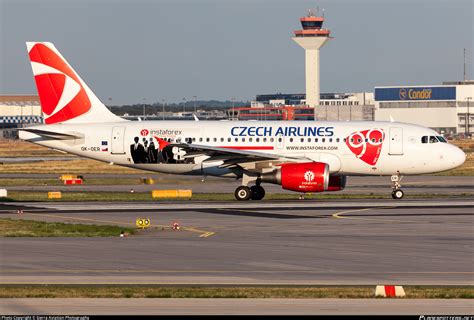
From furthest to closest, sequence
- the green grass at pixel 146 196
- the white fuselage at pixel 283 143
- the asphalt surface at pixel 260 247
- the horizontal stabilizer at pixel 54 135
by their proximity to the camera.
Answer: the horizontal stabilizer at pixel 54 135, the green grass at pixel 146 196, the white fuselage at pixel 283 143, the asphalt surface at pixel 260 247

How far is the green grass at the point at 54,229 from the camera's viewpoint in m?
35.4

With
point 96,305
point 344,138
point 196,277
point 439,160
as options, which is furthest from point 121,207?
point 96,305

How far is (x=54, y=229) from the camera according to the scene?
36469 millimetres

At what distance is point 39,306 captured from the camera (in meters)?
20.3

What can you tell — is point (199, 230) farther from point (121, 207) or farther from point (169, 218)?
point (121, 207)

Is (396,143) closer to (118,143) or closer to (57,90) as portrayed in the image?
(118,143)

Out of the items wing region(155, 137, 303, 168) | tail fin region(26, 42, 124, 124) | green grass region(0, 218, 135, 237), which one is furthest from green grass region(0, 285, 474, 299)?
tail fin region(26, 42, 124, 124)

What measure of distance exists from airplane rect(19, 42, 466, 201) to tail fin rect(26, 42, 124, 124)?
0.08 meters

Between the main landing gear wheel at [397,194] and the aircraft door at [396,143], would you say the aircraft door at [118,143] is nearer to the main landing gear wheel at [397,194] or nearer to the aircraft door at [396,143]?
the aircraft door at [396,143]

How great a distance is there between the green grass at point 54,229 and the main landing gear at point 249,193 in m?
14.2

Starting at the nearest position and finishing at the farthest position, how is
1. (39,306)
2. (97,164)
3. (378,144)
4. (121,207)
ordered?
(39,306)
(121,207)
(378,144)
(97,164)

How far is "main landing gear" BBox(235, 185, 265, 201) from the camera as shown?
50.6m

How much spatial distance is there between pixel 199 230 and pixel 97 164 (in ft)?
169

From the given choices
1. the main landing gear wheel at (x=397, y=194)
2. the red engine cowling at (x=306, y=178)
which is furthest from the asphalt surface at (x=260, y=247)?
the main landing gear wheel at (x=397, y=194)
